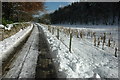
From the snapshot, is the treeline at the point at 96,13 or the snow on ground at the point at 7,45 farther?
the treeline at the point at 96,13

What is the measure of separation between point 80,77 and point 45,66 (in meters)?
1.74

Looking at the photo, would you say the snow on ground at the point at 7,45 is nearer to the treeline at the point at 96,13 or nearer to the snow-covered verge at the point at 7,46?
the snow-covered verge at the point at 7,46

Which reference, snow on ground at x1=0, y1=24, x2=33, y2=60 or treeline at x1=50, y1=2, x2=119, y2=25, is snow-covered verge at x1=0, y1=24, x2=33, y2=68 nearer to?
snow on ground at x1=0, y1=24, x2=33, y2=60

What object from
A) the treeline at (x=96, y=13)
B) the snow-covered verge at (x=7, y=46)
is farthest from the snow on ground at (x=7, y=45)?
the treeline at (x=96, y=13)

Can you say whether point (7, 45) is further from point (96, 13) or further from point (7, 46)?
point (96, 13)

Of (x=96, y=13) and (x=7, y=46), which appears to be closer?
(x=7, y=46)

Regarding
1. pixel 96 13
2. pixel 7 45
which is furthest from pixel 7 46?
pixel 96 13

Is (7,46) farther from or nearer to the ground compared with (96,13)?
nearer to the ground

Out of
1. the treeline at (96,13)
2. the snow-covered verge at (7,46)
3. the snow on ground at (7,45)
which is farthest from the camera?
the treeline at (96,13)

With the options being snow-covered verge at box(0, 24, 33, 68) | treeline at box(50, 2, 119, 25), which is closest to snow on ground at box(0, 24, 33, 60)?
snow-covered verge at box(0, 24, 33, 68)

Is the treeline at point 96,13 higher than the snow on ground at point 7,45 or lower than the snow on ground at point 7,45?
higher

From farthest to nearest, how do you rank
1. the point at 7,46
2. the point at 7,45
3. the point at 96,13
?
the point at 96,13, the point at 7,45, the point at 7,46

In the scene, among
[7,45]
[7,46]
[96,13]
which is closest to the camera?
[7,46]

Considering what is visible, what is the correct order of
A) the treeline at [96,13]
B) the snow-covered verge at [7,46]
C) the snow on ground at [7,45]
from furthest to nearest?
1. the treeline at [96,13]
2. the snow on ground at [7,45]
3. the snow-covered verge at [7,46]
